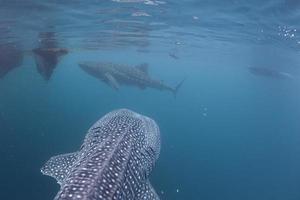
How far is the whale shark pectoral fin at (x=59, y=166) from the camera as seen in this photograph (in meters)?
7.29

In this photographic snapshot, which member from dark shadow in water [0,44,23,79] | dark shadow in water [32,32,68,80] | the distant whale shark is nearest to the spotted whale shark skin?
dark shadow in water [32,32,68,80]

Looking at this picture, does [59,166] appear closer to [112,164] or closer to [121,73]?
[112,164]

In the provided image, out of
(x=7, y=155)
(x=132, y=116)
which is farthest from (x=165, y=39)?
(x=132, y=116)

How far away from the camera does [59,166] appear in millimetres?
7430

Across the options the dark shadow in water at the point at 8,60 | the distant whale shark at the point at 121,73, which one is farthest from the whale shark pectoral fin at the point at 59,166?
the dark shadow in water at the point at 8,60

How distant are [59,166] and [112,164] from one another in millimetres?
2193

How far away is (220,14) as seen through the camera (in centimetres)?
1775

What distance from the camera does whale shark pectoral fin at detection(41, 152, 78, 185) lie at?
23.9 feet

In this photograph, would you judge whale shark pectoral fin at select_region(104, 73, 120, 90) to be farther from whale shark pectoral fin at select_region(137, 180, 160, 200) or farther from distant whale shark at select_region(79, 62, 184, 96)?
whale shark pectoral fin at select_region(137, 180, 160, 200)

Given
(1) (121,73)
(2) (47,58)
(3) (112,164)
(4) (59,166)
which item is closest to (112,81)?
(1) (121,73)

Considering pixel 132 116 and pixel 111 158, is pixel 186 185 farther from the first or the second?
pixel 111 158

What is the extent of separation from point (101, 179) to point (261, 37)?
2085 cm

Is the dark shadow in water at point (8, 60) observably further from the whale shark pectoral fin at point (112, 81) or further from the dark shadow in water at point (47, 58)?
the whale shark pectoral fin at point (112, 81)

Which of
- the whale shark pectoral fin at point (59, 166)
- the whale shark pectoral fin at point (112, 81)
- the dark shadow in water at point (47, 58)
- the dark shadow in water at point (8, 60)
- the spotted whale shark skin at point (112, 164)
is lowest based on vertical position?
the whale shark pectoral fin at point (112, 81)
